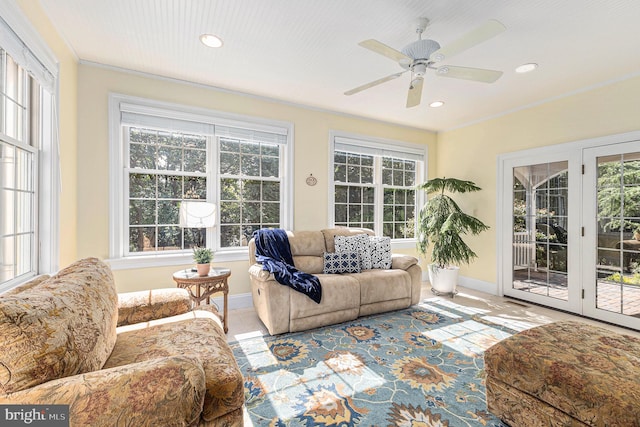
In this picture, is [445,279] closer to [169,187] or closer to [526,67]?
[526,67]

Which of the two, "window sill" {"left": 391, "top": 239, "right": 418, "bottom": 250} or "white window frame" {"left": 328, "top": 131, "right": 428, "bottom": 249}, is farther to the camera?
"window sill" {"left": 391, "top": 239, "right": 418, "bottom": 250}

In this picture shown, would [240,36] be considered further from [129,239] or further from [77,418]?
[77,418]

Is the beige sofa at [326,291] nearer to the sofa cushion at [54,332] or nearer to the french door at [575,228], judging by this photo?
the sofa cushion at [54,332]

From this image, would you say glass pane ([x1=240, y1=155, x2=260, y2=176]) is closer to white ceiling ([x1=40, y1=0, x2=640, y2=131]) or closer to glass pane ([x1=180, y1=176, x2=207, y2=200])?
glass pane ([x1=180, y1=176, x2=207, y2=200])

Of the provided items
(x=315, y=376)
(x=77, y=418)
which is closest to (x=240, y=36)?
(x=77, y=418)

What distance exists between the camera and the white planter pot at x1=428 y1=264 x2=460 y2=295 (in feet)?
13.9

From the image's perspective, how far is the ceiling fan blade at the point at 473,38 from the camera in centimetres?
173

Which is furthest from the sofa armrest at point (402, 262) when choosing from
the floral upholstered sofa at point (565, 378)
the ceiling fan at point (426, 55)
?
the ceiling fan at point (426, 55)

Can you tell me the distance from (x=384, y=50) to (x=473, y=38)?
56cm

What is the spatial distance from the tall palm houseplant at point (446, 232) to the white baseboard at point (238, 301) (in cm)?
268

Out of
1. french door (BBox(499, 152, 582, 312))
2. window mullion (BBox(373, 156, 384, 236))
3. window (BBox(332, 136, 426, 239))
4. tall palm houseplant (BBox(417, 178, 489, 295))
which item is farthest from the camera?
window mullion (BBox(373, 156, 384, 236))

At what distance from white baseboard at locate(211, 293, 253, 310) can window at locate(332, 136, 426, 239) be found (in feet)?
5.47

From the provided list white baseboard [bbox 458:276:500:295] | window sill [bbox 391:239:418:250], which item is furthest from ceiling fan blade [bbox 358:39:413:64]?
white baseboard [bbox 458:276:500:295]

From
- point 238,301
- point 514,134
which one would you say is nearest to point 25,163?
point 238,301
